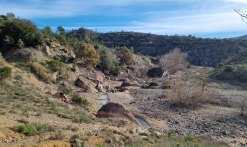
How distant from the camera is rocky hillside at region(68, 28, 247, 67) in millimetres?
82800

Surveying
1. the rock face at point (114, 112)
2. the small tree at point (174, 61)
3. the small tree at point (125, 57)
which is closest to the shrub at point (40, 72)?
the rock face at point (114, 112)

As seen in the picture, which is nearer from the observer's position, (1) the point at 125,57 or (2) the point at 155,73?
(2) the point at 155,73

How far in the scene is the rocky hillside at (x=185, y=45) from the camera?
82.8 metres

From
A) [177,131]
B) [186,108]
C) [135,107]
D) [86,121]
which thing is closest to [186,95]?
[186,108]

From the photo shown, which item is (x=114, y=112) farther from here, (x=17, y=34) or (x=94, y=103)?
(x=17, y=34)

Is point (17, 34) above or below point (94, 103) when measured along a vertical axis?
above

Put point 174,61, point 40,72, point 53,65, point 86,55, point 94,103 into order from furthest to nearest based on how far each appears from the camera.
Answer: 1. point 174,61
2. point 86,55
3. point 53,65
4. point 40,72
5. point 94,103

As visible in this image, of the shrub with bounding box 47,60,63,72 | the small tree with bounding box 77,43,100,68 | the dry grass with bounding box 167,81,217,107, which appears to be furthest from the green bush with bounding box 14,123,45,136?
the small tree with bounding box 77,43,100,68

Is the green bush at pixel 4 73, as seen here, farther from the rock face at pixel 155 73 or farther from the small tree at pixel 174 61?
the rock face at pixel 155 73

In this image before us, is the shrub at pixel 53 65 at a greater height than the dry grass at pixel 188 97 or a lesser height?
greater

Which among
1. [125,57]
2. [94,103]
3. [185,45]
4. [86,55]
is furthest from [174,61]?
[185,45]

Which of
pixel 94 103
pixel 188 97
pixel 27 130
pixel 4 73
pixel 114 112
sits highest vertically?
pixel 4 73

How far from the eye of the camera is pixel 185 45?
91.3 m

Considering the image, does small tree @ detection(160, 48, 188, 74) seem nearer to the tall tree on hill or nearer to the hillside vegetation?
the hillside vegetation
